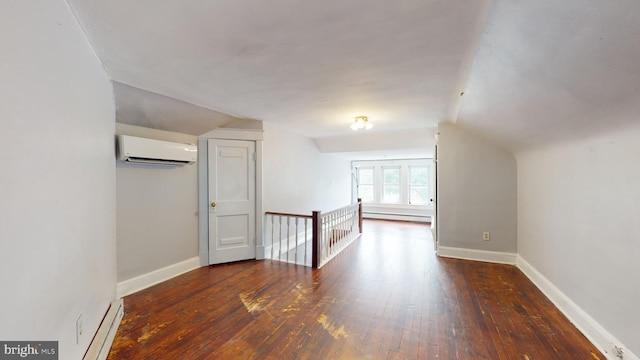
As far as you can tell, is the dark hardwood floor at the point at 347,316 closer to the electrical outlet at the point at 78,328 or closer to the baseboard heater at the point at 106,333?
the baseboard heater at the point at 106,333

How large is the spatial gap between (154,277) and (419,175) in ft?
23.7

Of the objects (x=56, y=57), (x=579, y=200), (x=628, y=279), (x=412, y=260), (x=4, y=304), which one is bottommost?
(x=412, y=260)

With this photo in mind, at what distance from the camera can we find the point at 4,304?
2.83ft

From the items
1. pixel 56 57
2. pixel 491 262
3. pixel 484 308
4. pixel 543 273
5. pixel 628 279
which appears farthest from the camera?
pixel 491 262

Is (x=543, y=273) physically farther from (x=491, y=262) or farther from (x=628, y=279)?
(x=628, y=279)

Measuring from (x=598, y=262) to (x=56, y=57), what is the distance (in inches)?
147

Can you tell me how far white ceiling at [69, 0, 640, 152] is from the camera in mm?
1259

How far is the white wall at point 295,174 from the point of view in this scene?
4.15 metres

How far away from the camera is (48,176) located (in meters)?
1.16

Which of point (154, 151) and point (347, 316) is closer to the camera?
point (347, 316)

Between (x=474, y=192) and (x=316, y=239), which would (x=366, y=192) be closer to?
(x=474, y=192)

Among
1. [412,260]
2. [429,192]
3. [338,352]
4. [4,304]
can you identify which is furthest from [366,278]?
[429,192]

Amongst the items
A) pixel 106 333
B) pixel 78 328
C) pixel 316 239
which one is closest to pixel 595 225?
pixel 316 239

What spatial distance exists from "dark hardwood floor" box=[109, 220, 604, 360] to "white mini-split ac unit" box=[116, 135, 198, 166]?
1.46m
